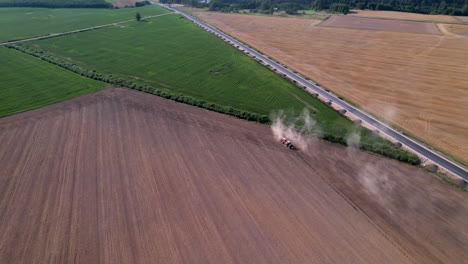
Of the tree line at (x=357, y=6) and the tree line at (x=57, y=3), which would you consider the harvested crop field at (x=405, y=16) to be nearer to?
the tree line at (x=357, y=6)

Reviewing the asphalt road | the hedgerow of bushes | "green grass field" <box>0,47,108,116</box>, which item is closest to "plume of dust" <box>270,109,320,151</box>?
the hedgerow of bushes

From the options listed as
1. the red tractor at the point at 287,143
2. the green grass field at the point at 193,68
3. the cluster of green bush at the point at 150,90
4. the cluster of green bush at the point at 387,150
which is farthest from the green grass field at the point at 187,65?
the red tractor at the point at 287,143

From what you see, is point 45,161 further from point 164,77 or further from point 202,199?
point 164,77

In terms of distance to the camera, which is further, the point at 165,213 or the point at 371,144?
the point at 371,144

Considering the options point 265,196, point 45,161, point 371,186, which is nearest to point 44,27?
point 45,161

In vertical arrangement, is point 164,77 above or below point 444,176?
above

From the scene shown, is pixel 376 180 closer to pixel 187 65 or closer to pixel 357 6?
pixel 187 65
